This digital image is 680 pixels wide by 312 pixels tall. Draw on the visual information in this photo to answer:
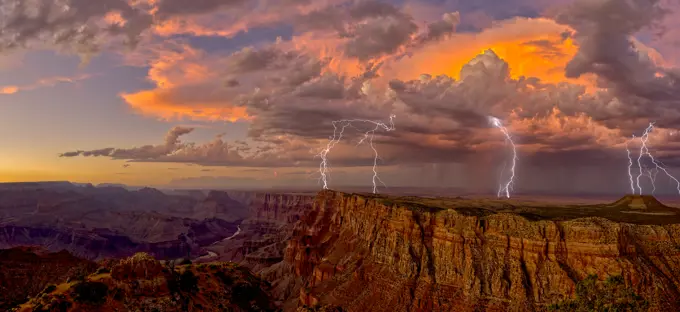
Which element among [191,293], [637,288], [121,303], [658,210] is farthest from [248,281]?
[658,210]

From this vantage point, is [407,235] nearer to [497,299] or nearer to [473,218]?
[473,218]

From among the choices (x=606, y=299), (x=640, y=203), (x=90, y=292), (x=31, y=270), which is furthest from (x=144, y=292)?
(x=640, y=203)

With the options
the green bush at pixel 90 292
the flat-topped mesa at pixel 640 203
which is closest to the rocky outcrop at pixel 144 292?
the green bush at pixel 90 292

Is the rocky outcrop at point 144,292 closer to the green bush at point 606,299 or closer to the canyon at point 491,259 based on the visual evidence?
the canyon at point 491,259

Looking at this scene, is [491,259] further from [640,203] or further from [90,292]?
[90,292]

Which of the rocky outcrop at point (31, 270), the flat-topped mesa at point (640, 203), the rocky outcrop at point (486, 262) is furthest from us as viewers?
the flat-topped mesa at point (640, 203)

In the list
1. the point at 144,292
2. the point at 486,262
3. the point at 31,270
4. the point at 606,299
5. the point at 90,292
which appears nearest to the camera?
the point at 606,299
